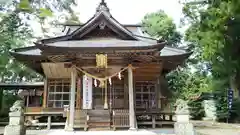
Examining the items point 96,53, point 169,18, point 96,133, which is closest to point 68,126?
point 96,133

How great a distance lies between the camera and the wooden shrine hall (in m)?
10.8

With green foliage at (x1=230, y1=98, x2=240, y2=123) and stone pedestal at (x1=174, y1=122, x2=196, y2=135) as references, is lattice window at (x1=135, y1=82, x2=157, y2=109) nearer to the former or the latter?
stone pedestal at (x1=174, y1=122, x2=196, y2=135)

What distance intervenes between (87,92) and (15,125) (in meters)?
3.73

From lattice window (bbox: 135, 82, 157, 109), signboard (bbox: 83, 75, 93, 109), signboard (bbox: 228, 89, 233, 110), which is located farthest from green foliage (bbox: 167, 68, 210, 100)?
signboard (bbox: 83, 75, 93, 109)

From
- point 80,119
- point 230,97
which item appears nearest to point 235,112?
point 230,97

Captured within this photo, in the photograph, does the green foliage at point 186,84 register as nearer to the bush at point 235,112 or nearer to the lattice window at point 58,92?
the bush at point 235,112

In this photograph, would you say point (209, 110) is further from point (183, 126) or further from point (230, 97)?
point (183, 126)

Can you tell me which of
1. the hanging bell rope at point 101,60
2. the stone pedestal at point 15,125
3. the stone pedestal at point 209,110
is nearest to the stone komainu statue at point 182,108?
the hanging bell rope at point 101,60

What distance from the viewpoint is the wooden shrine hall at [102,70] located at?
10844 millimetres

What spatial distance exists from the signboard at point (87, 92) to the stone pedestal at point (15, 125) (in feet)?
10.2

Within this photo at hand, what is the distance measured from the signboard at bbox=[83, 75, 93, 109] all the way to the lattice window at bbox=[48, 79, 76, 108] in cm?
242

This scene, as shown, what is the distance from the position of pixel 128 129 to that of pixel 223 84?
603 inches

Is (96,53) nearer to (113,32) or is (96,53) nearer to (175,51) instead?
(113,32)

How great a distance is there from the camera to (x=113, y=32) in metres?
13.1
